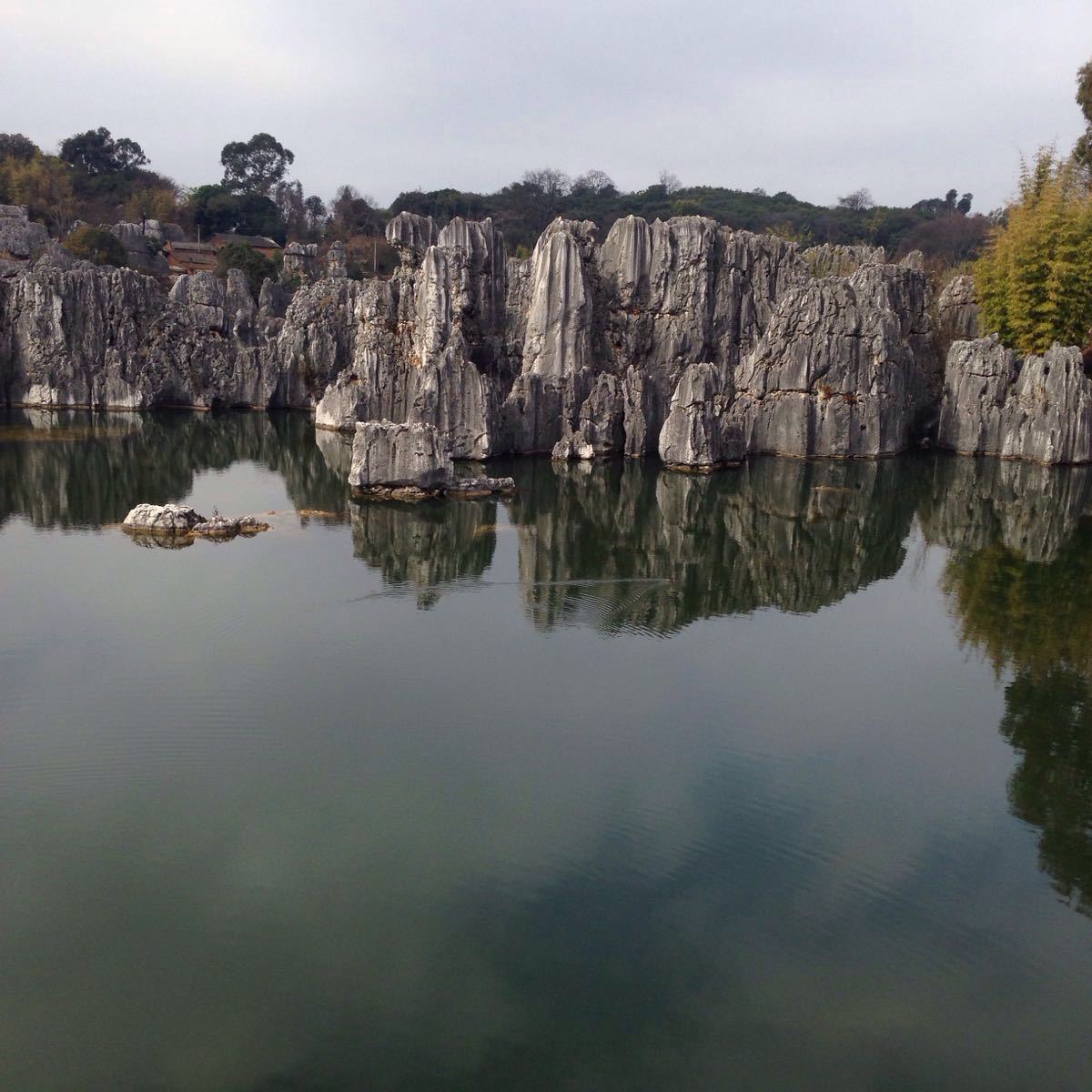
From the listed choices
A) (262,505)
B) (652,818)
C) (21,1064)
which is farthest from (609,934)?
(262,505)

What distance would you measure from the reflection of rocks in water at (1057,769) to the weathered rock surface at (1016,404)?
1830cm

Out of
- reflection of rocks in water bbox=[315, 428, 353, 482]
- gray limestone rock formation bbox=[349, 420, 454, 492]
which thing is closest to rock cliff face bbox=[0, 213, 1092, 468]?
reflection of rocks in water bbox=[315, 428, 353, 482]

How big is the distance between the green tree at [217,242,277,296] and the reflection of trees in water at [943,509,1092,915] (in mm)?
45398

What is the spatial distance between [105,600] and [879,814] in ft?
36.6

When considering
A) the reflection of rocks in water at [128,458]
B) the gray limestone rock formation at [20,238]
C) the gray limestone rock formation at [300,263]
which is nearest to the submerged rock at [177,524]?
the reflection of rocks in water at [128,458]

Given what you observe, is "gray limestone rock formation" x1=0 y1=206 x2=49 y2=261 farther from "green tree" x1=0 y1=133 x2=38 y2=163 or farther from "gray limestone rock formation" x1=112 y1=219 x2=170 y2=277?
"green tree" x1=0 y1=133 x2=38 y2=163

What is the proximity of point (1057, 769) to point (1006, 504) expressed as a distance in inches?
609

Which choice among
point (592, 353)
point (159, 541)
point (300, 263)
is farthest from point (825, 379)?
point (300, 263)

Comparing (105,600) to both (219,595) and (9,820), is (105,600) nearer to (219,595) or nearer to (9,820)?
(219,595)

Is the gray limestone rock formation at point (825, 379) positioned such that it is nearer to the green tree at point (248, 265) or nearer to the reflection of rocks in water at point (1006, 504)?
the reflection of rocks in water at point (1006, 504)

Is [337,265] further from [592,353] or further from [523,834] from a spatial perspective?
[523,834]

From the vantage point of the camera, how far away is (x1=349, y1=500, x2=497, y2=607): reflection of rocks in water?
17219 millimetres

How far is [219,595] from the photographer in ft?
49.5

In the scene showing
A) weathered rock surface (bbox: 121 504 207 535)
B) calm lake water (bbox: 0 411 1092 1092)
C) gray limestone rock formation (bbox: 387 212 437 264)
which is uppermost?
gray limestone rock formation (bbox: 387 212 437 264)
